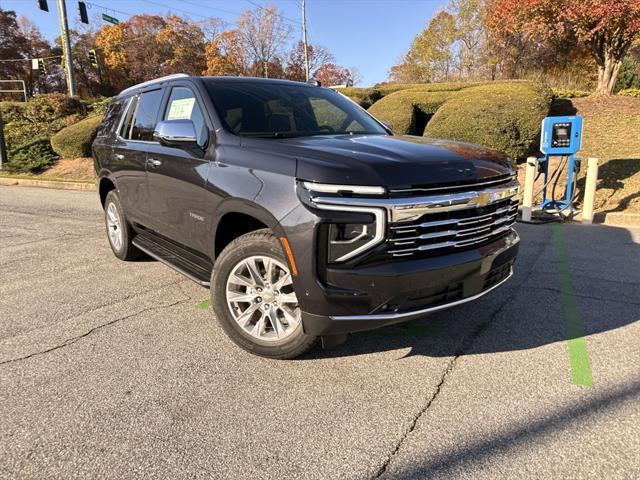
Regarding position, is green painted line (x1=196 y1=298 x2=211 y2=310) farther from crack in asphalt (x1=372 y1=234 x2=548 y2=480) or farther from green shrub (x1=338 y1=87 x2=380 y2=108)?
green shrub (x1=338 y1=87 x2=380 y2=108)

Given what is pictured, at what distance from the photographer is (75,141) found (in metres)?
16.5

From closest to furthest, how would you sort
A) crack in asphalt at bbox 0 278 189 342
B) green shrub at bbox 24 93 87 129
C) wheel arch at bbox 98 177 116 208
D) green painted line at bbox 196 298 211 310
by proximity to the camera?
crack in asphalt at bbox 0 278 189 342
green painted line at bbox 196 298 211 310
wheel arch at bbox 98 177 116 208
green shrub at bbox 24 93 87 129

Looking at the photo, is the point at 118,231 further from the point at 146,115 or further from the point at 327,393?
the point at 327,393

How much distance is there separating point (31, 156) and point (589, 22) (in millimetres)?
19073

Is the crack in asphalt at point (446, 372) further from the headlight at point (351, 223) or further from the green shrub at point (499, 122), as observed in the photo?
the green shrub at point (499, 122)

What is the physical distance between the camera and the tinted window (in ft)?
17.9

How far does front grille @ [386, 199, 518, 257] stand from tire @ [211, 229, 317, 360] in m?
0.70

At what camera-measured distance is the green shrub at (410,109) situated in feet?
40.3

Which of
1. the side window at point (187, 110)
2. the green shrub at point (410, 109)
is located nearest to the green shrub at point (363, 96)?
the green shrub at point (410, 109)

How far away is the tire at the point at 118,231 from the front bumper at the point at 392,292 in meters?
3.37

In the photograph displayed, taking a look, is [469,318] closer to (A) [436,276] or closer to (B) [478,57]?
(A) [436,276]

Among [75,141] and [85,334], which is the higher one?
[75,141]

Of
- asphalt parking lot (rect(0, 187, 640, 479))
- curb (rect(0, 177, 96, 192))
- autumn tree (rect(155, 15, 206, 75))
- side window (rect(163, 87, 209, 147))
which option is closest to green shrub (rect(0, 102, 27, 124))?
curb (rect(0, 177, 96, 192))

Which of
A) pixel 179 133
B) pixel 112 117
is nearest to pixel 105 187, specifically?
pixel 112 117
